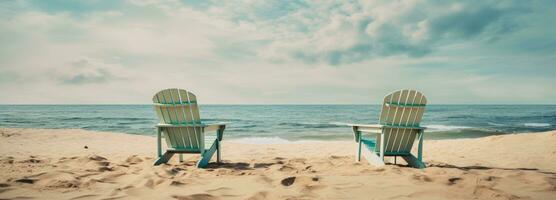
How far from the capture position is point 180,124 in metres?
4.98

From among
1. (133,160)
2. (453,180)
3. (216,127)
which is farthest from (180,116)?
(453,180)

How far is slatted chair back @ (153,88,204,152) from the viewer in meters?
4.95

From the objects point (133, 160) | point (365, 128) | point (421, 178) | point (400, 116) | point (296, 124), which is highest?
point (400, 116)

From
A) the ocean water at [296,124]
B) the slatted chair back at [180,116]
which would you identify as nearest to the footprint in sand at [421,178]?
the slatted chair back at [180,116]

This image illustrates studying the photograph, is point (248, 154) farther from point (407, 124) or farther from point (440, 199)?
point (440, 199)

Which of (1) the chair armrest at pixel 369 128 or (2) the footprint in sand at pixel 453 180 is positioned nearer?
(2) the footprint in sand at pixel 453 180

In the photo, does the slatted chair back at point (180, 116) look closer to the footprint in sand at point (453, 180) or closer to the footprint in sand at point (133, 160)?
the footprint in sand at point (133, 160)

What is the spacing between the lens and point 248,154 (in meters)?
6.98

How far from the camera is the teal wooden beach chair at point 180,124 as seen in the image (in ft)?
16.3

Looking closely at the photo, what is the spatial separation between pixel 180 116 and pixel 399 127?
3224mm

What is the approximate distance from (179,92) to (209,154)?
1.04m

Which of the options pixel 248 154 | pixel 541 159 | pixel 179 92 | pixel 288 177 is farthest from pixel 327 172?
pixel 541 159

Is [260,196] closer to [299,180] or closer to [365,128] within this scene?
[299,180]

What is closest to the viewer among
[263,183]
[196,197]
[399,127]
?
[196,197]
